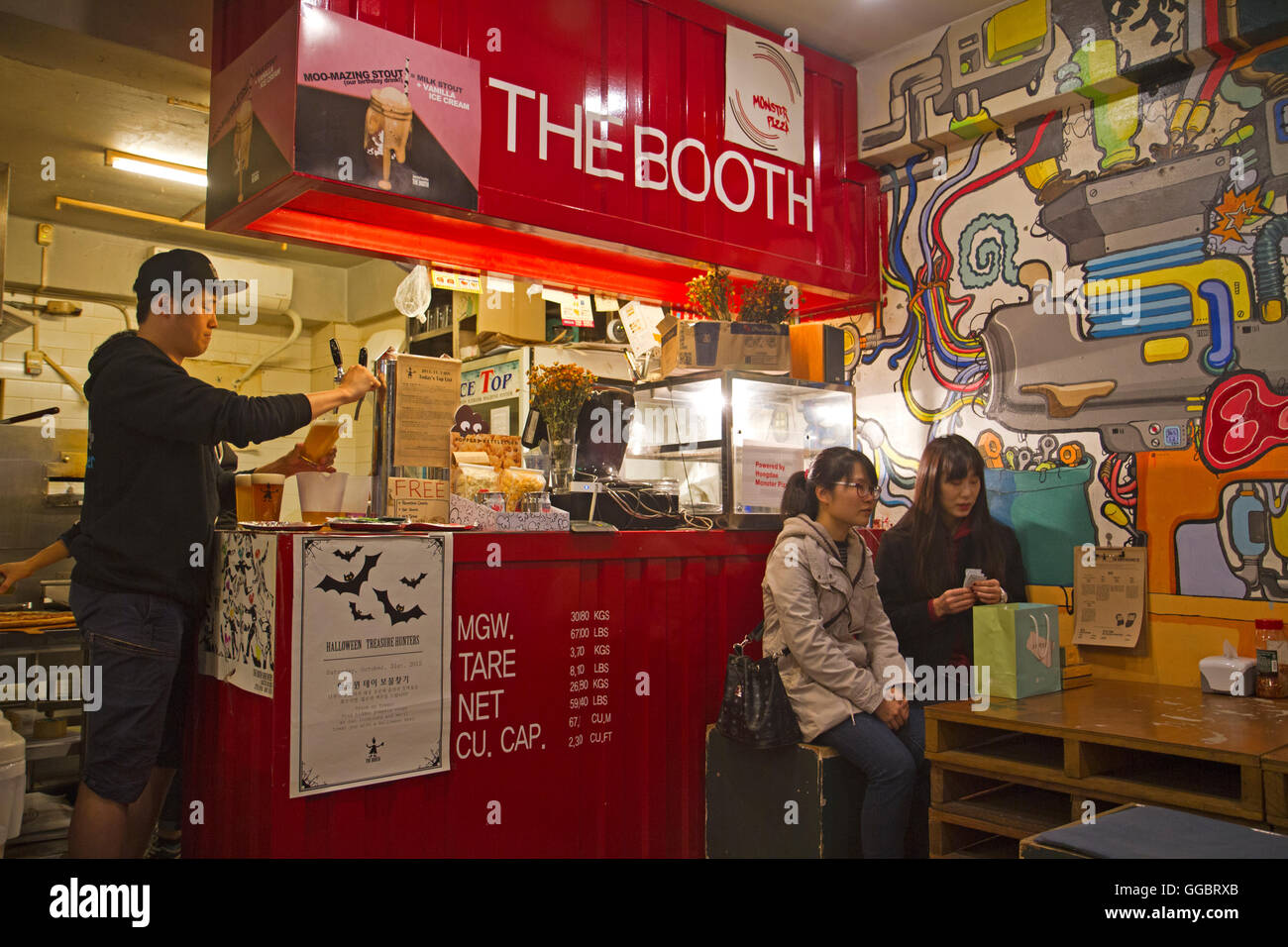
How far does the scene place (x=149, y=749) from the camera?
8.54 feet

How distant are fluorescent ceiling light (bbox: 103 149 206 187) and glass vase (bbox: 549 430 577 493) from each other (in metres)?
3.95

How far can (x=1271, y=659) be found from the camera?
9.82ft

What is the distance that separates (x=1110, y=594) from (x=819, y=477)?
4.23 ft

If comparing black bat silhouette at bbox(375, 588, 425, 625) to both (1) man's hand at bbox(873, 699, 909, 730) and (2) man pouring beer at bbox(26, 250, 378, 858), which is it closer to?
(2) man pouring beer at bbox(26, 250, 378, 858)

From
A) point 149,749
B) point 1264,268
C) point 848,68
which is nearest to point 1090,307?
point 1264,268

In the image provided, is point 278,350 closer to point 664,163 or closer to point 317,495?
point 664,163

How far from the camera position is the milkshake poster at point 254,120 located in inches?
118

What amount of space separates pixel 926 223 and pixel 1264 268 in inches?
59.1

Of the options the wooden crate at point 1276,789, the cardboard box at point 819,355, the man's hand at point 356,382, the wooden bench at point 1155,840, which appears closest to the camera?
the wooden bench at point 1155,840

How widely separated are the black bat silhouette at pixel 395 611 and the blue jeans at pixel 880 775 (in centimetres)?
140

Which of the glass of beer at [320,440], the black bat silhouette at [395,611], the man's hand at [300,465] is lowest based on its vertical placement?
the black bat silhouette at [395,611]

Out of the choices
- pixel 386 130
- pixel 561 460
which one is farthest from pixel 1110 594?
pixel 386 130

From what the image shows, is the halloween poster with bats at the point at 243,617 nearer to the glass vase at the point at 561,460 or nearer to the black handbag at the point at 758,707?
the glass vase at the point at 561,460
